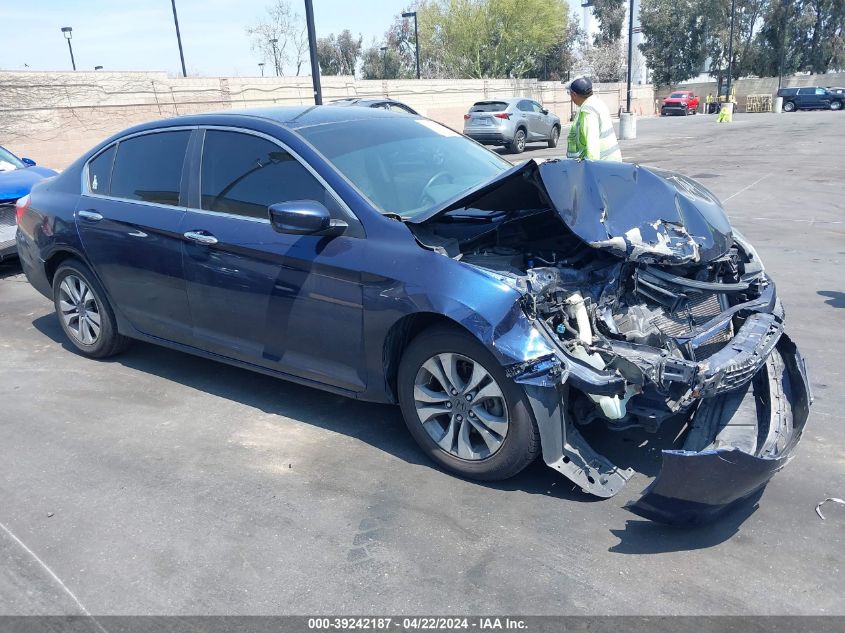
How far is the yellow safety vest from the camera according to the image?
647cm

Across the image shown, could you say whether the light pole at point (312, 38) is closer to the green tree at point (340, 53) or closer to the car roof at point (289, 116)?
the car roof at point (289, 116)

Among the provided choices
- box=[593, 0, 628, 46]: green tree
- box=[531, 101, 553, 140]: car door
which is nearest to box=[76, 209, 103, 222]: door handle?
box=[531, 101, 553, 140]: car door

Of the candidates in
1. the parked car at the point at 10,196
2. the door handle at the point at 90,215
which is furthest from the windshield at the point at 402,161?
the parked car at the point at 10,196

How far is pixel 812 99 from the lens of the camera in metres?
47.5

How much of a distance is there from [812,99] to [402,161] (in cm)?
5199

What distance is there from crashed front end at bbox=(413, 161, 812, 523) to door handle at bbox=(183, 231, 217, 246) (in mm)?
1384

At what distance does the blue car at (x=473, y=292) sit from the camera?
3277 millimetres

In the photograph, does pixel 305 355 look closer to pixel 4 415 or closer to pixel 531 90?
pixel 4 415

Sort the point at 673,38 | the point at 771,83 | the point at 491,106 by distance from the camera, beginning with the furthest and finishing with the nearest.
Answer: the point at 673,38
the point at 771,83
the point at 491,106

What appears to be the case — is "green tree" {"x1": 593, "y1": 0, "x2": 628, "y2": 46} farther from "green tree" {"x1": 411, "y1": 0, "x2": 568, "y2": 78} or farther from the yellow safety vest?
the yellow safety vest

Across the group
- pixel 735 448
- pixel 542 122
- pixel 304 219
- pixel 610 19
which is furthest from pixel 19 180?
pixel 610 19

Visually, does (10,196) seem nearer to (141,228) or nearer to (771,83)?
(141,228)

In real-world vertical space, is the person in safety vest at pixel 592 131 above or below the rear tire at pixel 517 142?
above

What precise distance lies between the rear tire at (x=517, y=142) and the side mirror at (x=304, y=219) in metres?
20.3
